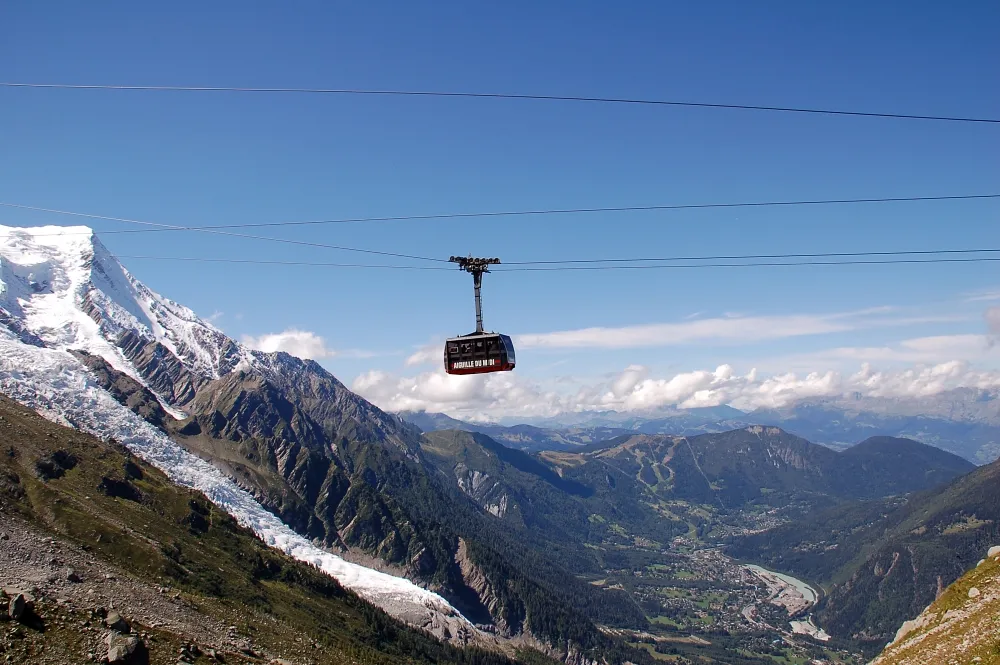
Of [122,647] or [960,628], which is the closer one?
[960,628]

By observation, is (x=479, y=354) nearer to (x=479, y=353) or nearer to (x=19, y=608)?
(x=479, y=353)

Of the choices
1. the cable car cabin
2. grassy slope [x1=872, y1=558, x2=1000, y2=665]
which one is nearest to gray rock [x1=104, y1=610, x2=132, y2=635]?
the cable car cabin

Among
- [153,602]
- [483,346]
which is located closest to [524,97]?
[483,346]

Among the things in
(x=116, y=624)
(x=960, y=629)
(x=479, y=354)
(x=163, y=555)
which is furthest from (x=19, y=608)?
(x=163, y=555)

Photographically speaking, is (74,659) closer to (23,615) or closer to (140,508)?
(23,615)

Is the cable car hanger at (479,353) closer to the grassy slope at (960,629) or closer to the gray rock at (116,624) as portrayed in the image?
the grassy slope at (960,629)

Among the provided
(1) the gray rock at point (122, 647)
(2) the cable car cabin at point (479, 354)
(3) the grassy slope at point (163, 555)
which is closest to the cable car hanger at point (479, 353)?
(2) the cable car cabin at point (479, 354)

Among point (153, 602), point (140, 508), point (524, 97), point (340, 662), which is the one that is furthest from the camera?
point (140, 508)

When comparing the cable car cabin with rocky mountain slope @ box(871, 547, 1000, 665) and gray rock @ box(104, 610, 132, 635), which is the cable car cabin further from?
gray rock @ box(104, 610, 132, 635)
